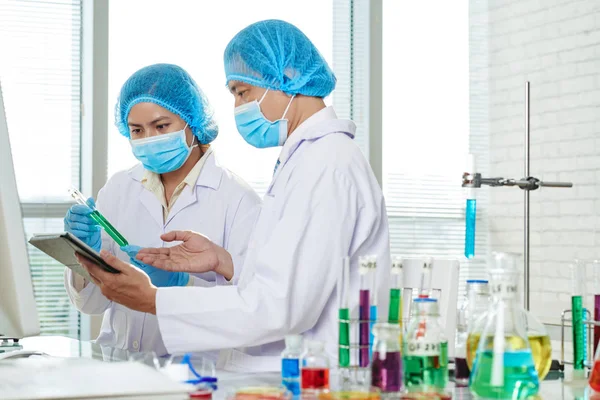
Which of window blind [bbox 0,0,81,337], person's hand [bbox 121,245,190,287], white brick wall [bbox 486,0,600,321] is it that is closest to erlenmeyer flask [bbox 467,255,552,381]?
person's hand [bbox 121,245,190,287]

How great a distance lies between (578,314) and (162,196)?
1367 millimetres

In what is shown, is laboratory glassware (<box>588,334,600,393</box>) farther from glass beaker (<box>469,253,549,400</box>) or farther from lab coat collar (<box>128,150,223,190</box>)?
lab coat collar (<box>128,150,223,190</box>)

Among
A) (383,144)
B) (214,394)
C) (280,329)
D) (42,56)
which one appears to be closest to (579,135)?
(383,144)

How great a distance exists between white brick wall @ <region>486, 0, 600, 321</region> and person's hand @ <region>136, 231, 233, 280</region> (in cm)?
193

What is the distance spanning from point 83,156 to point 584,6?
252 centimetres

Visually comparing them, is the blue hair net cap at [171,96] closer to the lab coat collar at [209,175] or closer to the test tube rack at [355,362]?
the lab coat collar at [209,175]

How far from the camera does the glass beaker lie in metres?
1.14

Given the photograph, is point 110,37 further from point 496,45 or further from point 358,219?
point 358,219

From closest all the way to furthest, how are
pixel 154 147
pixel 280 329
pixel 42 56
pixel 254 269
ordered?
1. pixel 280 329
2. pixel 254 269
3. pixel 154 147
4. pixel 42 56

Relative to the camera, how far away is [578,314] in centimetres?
148

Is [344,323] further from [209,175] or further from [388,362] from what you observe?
[209,175]

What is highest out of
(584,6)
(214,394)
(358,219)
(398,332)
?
(584,6)

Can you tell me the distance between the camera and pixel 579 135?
13.0ft

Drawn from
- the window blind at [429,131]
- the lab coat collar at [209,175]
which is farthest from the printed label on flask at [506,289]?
the window blind at [429,131]
